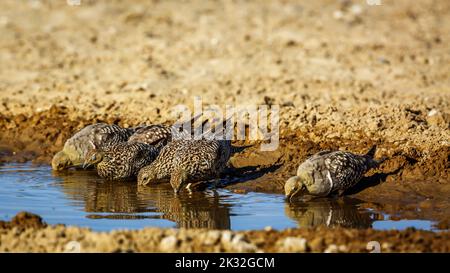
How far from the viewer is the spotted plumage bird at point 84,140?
457 inches

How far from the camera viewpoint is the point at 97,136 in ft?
38.8

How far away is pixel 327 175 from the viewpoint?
393 inches

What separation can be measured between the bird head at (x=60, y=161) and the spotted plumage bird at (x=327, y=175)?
10.4ft

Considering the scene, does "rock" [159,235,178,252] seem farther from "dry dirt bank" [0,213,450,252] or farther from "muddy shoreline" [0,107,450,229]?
"muddy shoreline" [0,107,450,229]

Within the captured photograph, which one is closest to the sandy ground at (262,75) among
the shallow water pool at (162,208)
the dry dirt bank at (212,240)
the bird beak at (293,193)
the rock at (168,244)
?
the shallow water pool at (162,208)

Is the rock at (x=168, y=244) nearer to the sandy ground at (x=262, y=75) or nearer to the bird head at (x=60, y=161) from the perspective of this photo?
the sandy ground at (x=262, y=75)

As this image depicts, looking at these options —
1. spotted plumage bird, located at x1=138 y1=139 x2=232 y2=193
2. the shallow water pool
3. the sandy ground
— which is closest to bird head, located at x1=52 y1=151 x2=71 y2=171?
the shallow water pool

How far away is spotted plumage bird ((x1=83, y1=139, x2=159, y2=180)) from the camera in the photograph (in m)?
11.0

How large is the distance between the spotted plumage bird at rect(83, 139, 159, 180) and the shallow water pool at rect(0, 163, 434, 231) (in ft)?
0.50

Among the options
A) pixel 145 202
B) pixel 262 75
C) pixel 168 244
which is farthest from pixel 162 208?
pixel 262 75

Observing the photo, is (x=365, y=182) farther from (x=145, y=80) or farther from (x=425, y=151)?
(x=145, y=80)

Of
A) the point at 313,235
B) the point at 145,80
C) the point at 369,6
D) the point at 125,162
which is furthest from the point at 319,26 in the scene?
the point at 313,235

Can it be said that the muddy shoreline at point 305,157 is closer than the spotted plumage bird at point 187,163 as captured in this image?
Yes

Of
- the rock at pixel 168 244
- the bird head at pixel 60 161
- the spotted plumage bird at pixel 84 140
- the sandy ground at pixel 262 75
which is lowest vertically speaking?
the rock at pixel 168 244
